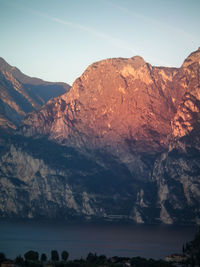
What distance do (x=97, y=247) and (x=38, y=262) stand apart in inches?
1336

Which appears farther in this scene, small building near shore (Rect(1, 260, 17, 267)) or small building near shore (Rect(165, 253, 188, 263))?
small building near shore (Rect(165, 253, 188, 263))

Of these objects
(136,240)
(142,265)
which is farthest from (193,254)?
(136,240)

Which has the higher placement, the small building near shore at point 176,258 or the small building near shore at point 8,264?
the small building near shore at point 176,258

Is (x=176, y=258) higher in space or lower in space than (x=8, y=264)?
higher

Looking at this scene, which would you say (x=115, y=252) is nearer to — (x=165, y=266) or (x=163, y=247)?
(x=163, y=247)

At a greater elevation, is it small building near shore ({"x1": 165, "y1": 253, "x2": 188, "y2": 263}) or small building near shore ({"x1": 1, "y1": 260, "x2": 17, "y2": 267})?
small building near shore ({"x1": 165, "y1": 253, "x2": 188, "y2": 263})

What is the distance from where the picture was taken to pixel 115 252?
177 meters

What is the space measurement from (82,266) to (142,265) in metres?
9.19

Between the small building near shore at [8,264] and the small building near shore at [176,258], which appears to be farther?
the small building near shore at [176,258]

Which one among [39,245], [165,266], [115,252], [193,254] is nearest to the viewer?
[165,266]

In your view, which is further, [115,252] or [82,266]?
[115,252]

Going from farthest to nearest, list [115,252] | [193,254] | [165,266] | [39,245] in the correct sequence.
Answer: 1. [39,245]
2. [115,252]
3. [193,254]
4. [165,266]

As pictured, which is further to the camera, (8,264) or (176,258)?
(176,258)

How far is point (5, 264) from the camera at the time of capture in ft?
484
